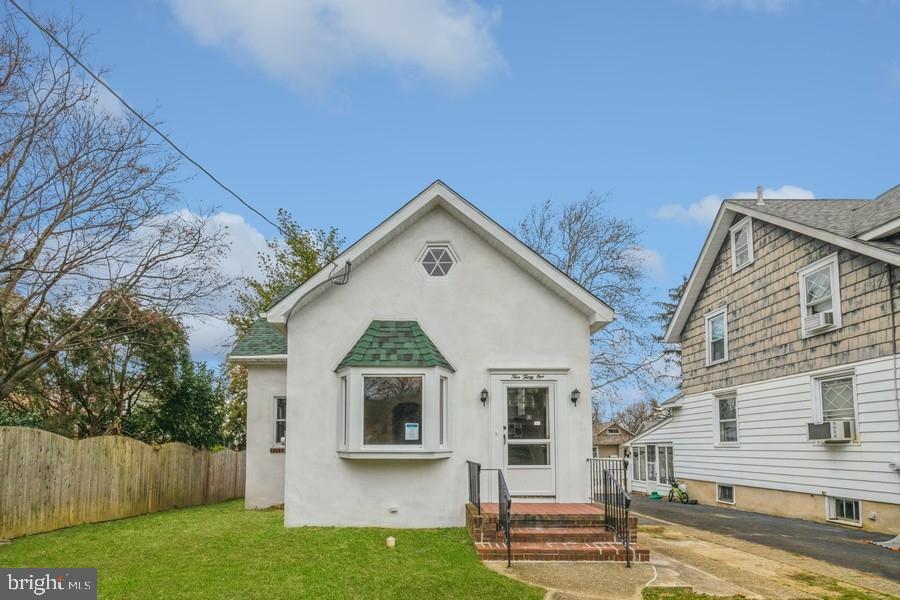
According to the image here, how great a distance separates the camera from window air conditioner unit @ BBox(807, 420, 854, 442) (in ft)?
42.8

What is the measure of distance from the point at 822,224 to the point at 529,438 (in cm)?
811

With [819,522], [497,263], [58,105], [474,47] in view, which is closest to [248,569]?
[497,263]

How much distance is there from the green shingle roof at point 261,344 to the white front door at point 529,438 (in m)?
5.78

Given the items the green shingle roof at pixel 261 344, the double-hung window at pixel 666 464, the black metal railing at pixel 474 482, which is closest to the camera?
the black metal railing at pixel 474 482

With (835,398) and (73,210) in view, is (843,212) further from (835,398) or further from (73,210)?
(73,210)

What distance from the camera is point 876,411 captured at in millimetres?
12344

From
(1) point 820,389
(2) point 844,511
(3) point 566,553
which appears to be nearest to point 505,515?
(3) point 566,553

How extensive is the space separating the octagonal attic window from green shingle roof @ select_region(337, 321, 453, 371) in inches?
38.7

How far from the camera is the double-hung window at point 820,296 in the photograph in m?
13.6

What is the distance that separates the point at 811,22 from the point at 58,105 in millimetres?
14392

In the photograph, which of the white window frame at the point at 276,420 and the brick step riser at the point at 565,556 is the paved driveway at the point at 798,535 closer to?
the brick step riser at the point at 565,556

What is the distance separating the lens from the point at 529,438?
11266 millimetres

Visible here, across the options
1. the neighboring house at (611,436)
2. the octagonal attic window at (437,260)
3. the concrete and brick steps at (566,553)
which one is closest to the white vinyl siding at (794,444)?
the concrete and brick steps at (566,553)

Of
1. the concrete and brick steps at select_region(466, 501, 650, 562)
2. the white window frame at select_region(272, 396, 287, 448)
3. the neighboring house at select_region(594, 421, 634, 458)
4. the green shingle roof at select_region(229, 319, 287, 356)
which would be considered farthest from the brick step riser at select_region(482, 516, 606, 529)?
the neighboring house at select_region(594, 421, 634, 458)
